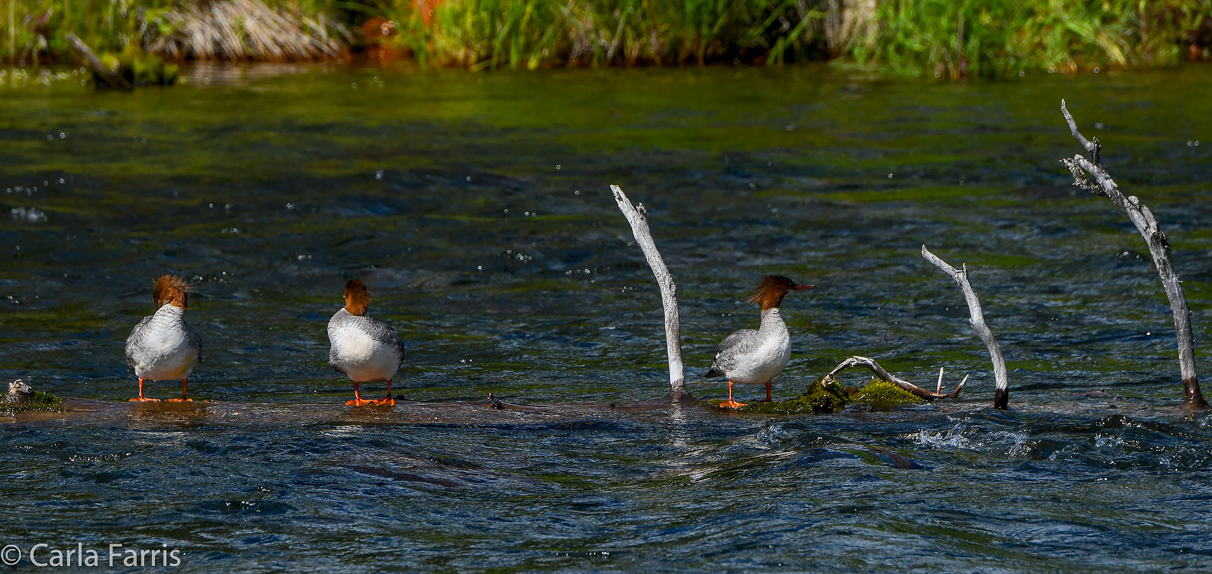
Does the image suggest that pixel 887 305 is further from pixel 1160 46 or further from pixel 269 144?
pixel 1160 46

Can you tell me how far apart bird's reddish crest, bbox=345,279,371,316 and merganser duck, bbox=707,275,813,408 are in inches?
68.2

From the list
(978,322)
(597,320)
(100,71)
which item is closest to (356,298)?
(978,322)

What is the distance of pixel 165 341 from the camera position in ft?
20.3

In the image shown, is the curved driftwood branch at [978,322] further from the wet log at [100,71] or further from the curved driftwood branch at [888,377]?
the wet log at [100,71]

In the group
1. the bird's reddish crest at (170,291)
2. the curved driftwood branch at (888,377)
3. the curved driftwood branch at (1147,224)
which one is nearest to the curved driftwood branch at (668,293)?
the curved driftwood branch at (888,377)

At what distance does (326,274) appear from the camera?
36.2ft

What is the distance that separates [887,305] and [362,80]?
1495 centimetres

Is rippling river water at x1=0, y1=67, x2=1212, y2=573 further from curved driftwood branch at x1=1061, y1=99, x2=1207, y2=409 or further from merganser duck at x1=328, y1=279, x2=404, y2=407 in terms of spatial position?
curved driftwood branch at x1=1061, y1=99, x2=1207, y2=409

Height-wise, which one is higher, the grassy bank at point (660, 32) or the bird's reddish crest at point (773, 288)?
the grassy bank at point (660, 32)

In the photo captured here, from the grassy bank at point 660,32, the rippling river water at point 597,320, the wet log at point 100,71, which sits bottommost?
the rippling river water at point 597,320

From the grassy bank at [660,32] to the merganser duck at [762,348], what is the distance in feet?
48.1

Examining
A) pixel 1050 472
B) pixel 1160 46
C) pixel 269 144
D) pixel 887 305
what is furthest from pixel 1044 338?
pixel 1160 46

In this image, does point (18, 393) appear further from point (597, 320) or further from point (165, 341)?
point (597, 320)

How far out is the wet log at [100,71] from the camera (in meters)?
21.0
